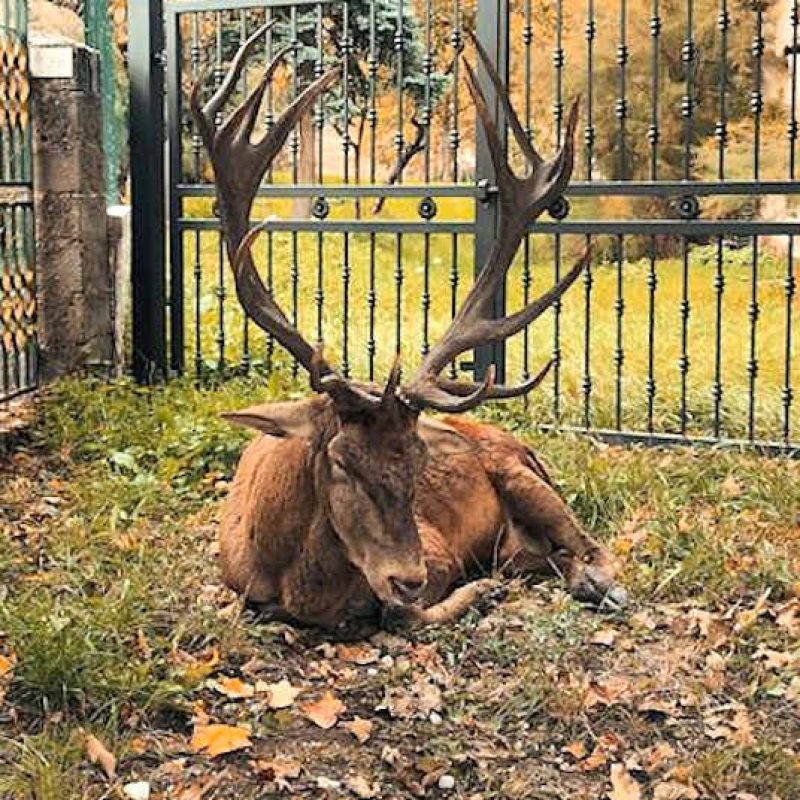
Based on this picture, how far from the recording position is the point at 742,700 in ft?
14.4

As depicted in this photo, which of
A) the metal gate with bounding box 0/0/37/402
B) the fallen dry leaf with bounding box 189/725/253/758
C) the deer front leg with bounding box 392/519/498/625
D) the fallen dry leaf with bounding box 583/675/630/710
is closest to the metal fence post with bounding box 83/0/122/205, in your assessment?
the metal gate with bounding box 0/0/37/402

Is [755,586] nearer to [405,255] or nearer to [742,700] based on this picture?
[742,700]

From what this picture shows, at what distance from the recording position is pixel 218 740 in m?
3.98

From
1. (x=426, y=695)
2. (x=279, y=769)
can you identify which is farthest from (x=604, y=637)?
(x=279, y=769)

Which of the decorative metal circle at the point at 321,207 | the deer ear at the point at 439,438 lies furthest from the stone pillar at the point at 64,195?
the deer ear at the point at 439,438

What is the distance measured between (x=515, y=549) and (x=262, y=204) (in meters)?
11.8

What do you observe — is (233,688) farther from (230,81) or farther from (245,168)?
(230,81)

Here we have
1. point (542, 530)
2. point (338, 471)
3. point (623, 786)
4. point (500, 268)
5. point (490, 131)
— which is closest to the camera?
point (623, 786)

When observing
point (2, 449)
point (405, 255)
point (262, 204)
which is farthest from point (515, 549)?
point (405, 255)

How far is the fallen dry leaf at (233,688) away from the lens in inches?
170

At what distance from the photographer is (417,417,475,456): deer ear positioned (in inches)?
193

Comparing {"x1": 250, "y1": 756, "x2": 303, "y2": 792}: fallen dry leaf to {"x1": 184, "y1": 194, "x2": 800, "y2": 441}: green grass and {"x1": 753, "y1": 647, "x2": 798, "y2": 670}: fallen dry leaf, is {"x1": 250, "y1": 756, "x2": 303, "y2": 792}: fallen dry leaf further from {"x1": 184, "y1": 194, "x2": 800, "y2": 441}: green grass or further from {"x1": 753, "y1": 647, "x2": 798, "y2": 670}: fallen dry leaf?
{"x1": 184, "y1": 194, "x2": 800, "y2": 441}: green grass

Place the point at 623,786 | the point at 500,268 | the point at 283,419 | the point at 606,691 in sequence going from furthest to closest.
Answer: the point at 500,268, the point at 283,419, the point at 606,691, the point at 623,786

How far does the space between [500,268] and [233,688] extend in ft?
5.74
